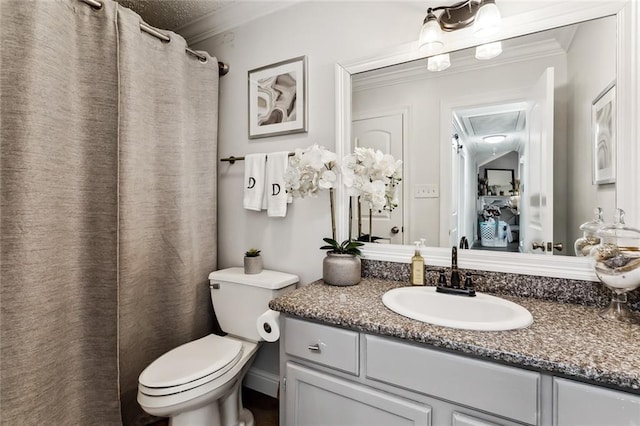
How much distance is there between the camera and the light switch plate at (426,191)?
144 cm

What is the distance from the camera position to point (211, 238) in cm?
196

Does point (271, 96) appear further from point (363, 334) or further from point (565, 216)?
point (565, 216)

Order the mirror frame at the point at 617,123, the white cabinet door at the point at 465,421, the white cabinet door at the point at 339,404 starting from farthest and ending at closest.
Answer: the mirror frame at the point at 617,123 → the white cabinet door at the point at 339,404 → the white cabinet door at the point at 465,421

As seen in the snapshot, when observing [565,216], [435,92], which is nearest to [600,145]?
[565,216]

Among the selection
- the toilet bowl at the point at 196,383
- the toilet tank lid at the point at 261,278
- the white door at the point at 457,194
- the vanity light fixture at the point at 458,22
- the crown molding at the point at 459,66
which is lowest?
the toilet bowl at the point at 196,383

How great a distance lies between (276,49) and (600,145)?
5.34ft

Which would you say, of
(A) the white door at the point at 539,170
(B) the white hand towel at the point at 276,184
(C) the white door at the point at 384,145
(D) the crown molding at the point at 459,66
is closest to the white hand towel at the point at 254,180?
(B) the white hand towel at the point at 276,184

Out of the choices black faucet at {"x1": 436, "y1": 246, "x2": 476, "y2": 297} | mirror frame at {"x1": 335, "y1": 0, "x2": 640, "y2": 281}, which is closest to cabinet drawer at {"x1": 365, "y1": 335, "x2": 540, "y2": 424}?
black faucet at {"x1": 436, "y1": 246, "x2": 476, "y2": 297}

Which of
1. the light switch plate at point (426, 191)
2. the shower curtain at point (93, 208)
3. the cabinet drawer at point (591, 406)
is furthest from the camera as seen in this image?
the light switch plate at point (426, 191)

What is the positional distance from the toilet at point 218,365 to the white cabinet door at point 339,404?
360 millimetres

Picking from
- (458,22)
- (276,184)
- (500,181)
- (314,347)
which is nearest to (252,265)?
(276,184)

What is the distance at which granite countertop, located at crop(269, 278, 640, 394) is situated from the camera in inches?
28.1

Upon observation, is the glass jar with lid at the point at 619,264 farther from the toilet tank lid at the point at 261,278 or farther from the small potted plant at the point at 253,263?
the small potted plant at the point at 253,263

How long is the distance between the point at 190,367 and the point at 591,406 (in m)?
1.34
